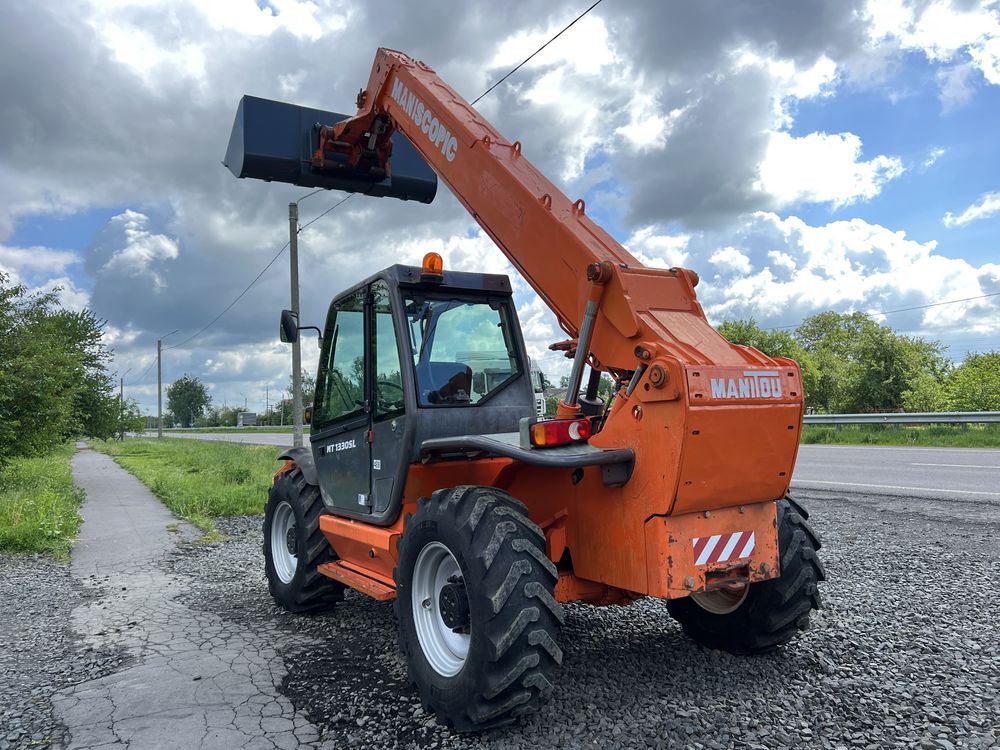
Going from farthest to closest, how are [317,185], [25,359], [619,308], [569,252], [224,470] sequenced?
[224,470] < [25,359] < [317,185] < [569,252] < [619,308]

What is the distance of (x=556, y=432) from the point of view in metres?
3.55

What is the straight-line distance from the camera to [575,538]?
3842mm

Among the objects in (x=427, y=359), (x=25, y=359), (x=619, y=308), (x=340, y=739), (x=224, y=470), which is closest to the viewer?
(x=340, y=739)

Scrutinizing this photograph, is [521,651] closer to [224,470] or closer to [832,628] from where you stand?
[832,628]

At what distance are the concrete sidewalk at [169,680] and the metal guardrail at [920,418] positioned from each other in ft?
49.6

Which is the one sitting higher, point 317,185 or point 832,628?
point 317,185

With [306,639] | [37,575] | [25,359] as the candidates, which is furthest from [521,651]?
[25,359]

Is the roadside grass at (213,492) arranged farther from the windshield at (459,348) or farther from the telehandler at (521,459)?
the windshield at (459,348)

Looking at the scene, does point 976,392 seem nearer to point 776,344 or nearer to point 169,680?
point 169,680

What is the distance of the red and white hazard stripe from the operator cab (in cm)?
174

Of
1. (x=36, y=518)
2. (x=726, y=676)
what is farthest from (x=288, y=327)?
(x=36, y=518)

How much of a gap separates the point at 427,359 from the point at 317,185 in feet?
11.0

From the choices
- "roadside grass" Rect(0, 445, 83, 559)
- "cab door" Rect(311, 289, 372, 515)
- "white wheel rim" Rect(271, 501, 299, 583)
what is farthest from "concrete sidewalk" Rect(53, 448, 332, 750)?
"roadside grass" Rect(0, 445, 83, 559)

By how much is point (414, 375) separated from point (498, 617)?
181 centimetres
